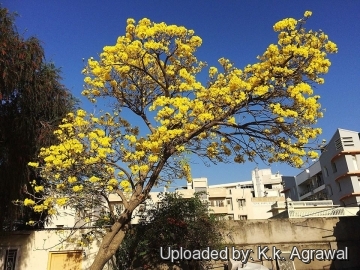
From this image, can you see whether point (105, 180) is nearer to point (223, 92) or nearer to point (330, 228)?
point (223, 92)

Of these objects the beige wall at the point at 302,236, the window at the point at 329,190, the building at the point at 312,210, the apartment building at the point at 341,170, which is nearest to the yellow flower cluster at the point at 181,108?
the beige wall at the point at 302,236

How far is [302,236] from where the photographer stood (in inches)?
443

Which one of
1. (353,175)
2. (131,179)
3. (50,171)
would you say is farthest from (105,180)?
(353,175)

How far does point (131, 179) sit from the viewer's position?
835 cm

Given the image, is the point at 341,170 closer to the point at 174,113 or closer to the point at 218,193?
the point at 218,193

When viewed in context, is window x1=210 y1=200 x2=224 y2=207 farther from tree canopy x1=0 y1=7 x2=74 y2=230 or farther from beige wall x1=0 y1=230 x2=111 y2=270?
tree canopy x1=0 y1=7 x2=74 y2=230

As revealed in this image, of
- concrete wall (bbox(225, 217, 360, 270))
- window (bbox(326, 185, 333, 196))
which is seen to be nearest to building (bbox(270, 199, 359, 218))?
concrete wall (bbox(225, 217, 360, 270))

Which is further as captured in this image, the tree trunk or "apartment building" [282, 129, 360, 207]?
"apartment building" [282, 129, 360, 207]

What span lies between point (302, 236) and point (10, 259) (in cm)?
955

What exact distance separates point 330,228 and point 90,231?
26.8 feet

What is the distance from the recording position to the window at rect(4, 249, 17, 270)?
970cm

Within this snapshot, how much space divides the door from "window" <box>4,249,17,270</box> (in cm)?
106

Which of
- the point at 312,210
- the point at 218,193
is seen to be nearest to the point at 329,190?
the point at 218,193

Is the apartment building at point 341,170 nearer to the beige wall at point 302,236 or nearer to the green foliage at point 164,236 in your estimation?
the beige wall at point 302,236
